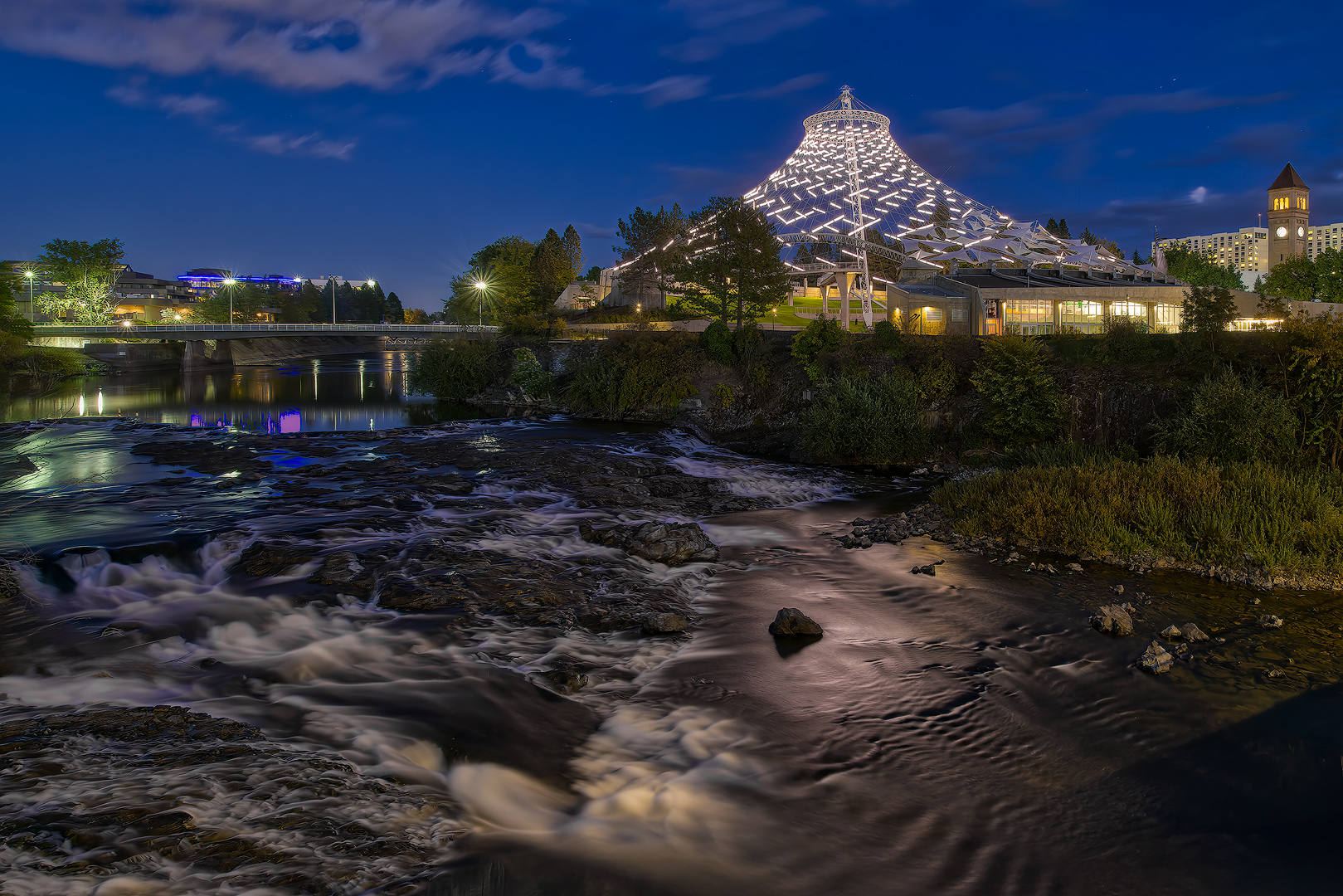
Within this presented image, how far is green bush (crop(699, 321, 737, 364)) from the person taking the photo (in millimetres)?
35688

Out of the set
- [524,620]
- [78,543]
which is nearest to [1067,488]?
[524,620]

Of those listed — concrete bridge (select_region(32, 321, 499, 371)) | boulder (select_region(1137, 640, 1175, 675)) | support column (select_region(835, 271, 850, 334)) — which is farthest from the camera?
concrete bridge (select_region(32, 321, 499, 371))

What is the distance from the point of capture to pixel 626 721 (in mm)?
8164

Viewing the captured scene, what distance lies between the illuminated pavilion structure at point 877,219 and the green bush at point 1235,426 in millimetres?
25878

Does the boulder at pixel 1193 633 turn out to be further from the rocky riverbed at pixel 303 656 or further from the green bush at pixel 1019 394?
the green bush at pixel 1019 394

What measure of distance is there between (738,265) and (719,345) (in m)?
8.31

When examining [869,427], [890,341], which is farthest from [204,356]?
[869,427]

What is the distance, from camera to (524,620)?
35.0 feet

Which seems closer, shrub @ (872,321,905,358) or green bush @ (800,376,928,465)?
green bush @ (800,376,928,465)

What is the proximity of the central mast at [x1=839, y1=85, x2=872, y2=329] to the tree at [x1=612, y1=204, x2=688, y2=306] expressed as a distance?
1733 centimetres

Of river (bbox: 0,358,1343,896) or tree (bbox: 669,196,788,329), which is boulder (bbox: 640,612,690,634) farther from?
tree (bbox: 669,196,788,329)

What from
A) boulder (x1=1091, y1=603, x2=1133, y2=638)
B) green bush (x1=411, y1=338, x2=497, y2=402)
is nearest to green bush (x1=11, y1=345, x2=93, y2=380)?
green bush (x1=411, y1=338, x2=497, y2=402)

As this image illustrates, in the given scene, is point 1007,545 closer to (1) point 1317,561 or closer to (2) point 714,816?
(1) point 1317,561

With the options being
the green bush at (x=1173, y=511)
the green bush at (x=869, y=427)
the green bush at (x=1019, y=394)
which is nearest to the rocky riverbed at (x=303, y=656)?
the green bush at (x=1173, y=511)
